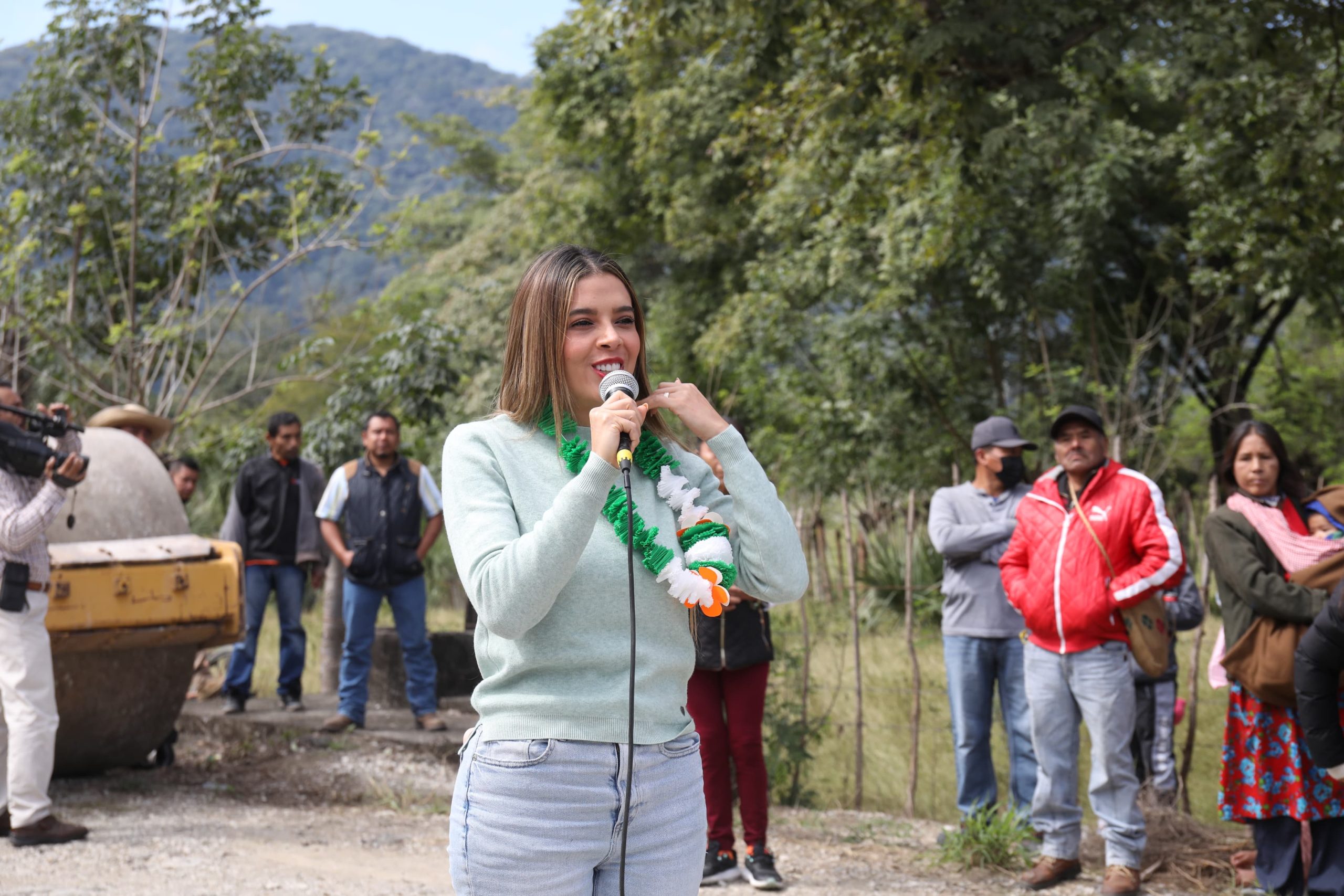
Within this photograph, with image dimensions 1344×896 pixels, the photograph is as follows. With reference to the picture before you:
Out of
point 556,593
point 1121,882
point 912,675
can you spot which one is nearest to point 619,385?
point 556,593

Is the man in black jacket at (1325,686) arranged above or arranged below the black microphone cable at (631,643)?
below

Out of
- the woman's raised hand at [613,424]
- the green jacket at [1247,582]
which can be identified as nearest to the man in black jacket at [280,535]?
the green jacket at [1247,582]

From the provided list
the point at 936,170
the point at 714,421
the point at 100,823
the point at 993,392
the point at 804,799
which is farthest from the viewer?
the point at 993,392

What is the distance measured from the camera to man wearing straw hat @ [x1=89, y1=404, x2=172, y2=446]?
770 centimetres

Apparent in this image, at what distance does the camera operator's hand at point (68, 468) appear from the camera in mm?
5449

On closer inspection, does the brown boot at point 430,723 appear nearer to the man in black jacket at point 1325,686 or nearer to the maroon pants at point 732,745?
the maroon pants at point 732,745

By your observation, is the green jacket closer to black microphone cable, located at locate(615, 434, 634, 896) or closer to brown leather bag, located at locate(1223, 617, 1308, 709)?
brown leather bag, located at locate(1223, 617, 1308, 709)

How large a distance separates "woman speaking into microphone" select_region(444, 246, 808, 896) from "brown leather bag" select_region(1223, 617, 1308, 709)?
315 centimetres

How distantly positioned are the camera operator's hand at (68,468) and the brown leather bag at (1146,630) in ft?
14.0

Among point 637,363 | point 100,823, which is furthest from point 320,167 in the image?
point 637,363

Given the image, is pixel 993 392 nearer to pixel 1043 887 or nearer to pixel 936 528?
pixel 936 528

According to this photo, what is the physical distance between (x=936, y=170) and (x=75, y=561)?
6629mm

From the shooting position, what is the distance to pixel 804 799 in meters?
7.19

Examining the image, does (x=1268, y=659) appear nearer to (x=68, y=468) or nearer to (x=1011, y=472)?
(x=1011, y=472)
